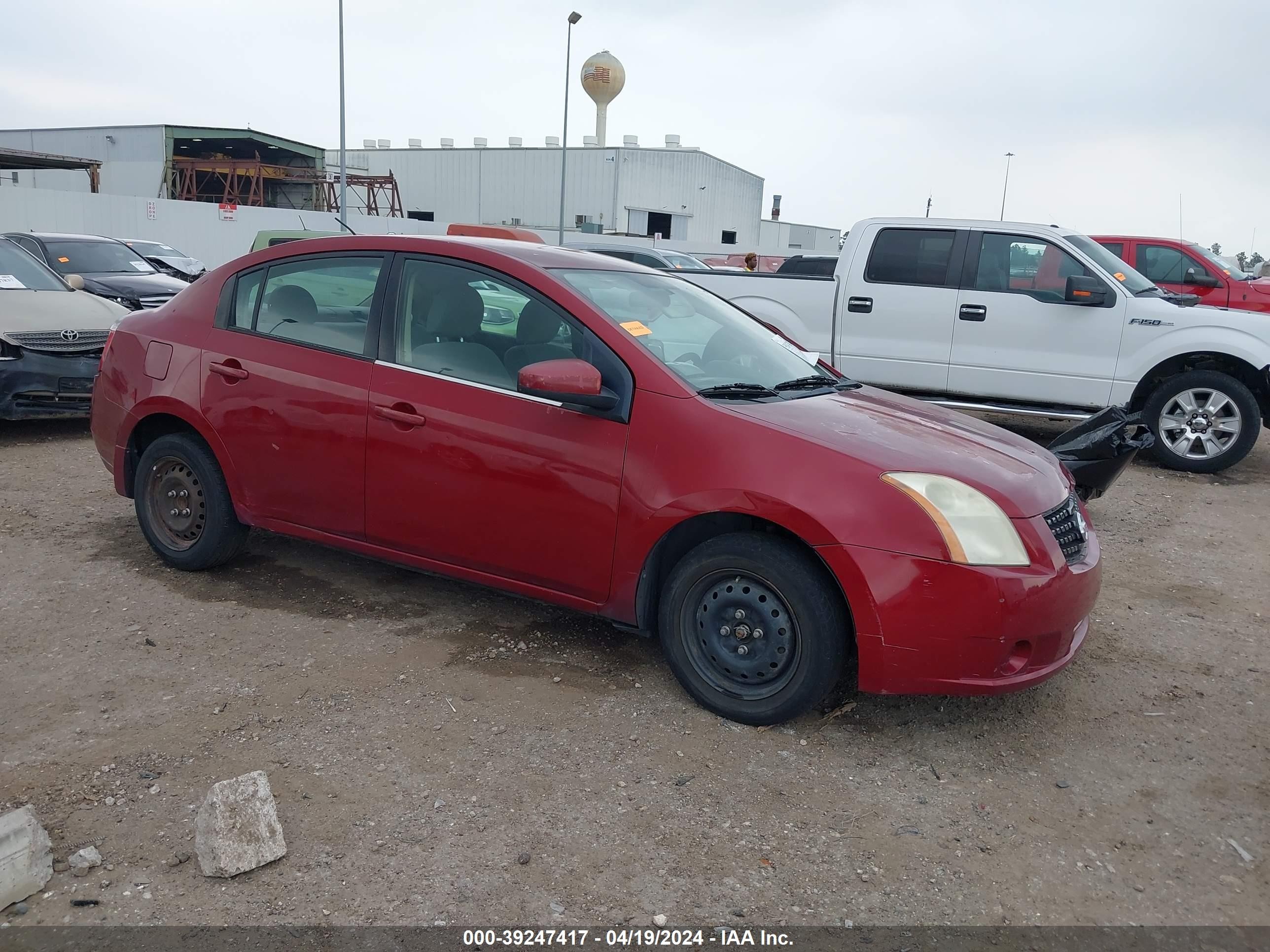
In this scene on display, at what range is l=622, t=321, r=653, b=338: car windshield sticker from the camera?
3760 millimetres

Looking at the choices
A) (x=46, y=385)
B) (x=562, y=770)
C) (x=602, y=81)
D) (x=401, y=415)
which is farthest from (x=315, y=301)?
(x=602, y=81)

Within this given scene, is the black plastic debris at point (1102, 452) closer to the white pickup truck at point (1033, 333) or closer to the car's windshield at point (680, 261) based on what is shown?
the white pickup truck at point (1033, 333)

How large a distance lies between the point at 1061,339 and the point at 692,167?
42.9 metres

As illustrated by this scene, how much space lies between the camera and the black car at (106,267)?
11.9 meters

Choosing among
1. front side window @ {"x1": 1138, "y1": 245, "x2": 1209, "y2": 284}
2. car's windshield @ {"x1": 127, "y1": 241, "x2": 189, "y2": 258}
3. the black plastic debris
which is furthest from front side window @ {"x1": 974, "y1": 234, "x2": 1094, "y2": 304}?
car's windshield @ {"x1": 127, "y1": 241, "x2": 189, "y2": 258}

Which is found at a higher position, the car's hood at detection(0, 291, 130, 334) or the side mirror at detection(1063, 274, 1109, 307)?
the side mirror at detection(1063, 274, 1109, 307)

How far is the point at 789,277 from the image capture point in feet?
30.2

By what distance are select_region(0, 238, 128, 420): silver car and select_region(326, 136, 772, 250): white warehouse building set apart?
122ft

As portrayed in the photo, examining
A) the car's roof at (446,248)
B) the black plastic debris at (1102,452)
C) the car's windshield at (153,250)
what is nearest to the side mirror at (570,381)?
the car's roof at (446,248)

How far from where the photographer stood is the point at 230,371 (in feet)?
14.5

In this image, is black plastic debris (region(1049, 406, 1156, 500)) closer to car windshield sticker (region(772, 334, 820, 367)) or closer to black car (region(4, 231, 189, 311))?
car windshield sticker (region(772, 334, 820, 367))

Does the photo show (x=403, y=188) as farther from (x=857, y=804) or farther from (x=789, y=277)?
(x=857, y=804)

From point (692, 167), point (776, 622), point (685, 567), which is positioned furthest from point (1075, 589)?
point (692, 167)

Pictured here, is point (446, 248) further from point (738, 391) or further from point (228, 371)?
point (738, 391)
